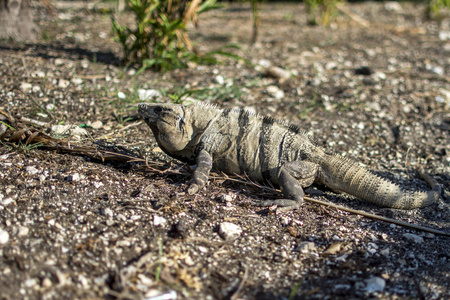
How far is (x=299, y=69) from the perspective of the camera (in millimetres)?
5629

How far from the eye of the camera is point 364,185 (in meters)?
3.10

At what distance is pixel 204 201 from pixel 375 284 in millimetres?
1186

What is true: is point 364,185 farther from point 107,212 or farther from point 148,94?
point 148,94

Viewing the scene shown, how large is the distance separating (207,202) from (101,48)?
3.71 meters

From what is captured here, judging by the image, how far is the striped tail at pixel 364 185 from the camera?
3.10 meters

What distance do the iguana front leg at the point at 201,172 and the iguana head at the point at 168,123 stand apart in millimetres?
192

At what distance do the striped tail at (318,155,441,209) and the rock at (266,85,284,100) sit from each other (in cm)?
180

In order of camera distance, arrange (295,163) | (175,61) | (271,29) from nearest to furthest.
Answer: (295,163) < (175,61) < (271,29)

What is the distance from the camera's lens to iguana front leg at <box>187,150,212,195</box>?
288 cm

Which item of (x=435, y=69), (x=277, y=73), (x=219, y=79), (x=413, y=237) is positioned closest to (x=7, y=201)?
(x=413, y=237)

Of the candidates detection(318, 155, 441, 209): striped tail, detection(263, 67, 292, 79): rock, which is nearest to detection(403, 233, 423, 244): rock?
detection(318, 155, 441, 209): striped tail

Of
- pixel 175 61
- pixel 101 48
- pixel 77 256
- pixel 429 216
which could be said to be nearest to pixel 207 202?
pixel 77 256

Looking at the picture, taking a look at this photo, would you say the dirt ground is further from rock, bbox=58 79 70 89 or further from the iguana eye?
the iguana eye

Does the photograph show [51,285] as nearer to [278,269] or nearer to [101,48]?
[278,269]
